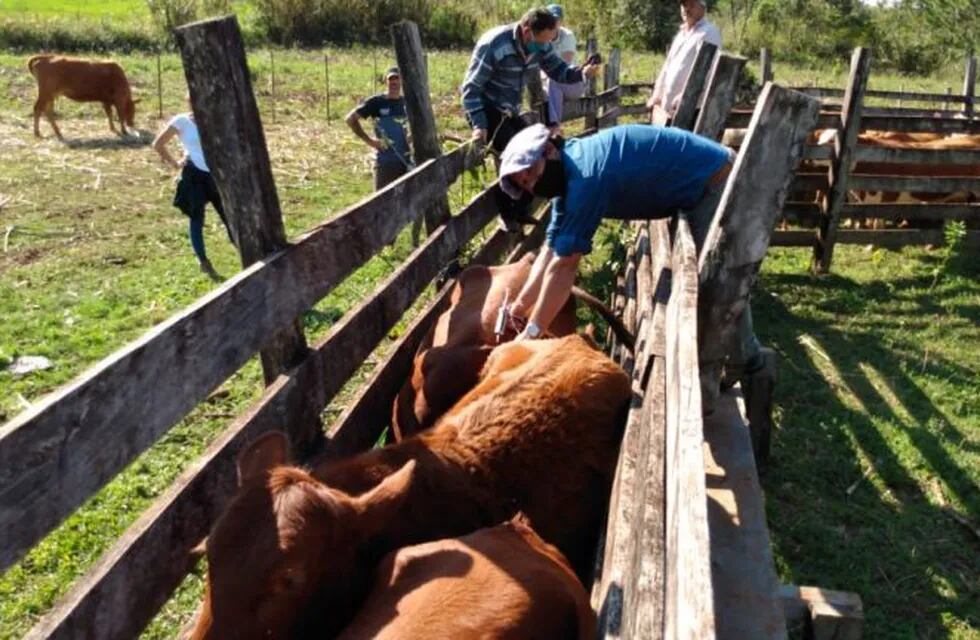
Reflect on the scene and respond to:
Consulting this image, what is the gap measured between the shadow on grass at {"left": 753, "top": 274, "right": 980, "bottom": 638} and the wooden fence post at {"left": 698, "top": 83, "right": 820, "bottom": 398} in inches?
74.1

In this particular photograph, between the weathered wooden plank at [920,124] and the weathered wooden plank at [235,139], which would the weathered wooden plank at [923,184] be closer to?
the weathered wooden plank at [920,124]

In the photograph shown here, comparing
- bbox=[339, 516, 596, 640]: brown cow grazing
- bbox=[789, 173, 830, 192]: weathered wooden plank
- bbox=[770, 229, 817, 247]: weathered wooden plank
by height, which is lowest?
bbox=[770, 229, 817, 247]: weathered wooden plank

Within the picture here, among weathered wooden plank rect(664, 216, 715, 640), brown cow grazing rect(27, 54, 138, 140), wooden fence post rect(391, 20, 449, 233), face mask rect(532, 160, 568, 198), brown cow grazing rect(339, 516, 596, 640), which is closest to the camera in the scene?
weathered wooden plank rect(664, 216, 715, 640)

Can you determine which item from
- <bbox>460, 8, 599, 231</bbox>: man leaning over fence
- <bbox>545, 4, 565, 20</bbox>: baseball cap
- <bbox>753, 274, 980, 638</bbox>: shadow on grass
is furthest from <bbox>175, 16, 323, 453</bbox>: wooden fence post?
<bbox>545, 4, 565, 20</bbox>: baseball cap

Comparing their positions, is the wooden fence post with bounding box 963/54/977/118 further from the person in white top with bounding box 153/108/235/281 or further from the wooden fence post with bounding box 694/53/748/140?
the person in white top with bounding box 153/108/235/281

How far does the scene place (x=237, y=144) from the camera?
300 cm

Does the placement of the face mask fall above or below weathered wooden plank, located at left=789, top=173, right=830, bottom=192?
above

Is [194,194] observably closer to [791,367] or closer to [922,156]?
[791,367]

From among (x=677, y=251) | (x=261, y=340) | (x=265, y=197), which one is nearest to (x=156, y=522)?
(x=261, y=340)

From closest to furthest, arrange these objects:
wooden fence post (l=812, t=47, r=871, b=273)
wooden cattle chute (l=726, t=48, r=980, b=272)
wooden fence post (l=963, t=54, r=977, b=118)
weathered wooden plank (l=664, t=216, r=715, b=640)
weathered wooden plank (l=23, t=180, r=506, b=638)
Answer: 1. weathered wooden plank (l=664, t=216, r=715, b=640)
2. weathered wooden plank (l=23, t=180, r=506, b=638)
3. wooden fence post (l=812, t=47, r=871, b=273)
4. wooden cattle chute (l=726, t=48, r=980, b=272)
5. wooden fence post (l=963, t=54, r=977, b=118)

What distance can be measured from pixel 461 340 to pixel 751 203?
74.8 inches

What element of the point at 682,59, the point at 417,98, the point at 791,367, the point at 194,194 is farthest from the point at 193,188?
the point at 791,367

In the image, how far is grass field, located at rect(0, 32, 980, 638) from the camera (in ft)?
14.9

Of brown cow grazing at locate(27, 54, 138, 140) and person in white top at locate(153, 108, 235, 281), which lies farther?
brown cow grazing at locate(27, 54, 138, 140)
